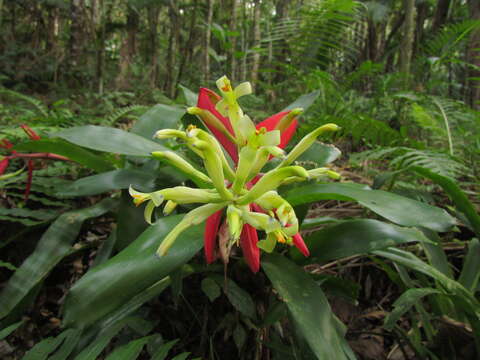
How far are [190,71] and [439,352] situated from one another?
494cm

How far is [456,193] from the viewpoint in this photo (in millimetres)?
887

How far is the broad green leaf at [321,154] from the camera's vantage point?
0.90 meters

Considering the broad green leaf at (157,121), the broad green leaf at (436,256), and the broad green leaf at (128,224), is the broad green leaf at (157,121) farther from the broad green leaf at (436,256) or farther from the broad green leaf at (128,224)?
the broad green leaf at (436,256)

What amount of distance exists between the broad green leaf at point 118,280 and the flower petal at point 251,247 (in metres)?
0.12

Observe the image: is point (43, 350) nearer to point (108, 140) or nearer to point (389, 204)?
point (108, 140)

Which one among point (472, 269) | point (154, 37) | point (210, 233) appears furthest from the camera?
point (154, 37)

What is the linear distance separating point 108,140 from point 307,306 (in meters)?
0.65

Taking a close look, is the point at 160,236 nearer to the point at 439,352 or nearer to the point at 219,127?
the point at 219,127

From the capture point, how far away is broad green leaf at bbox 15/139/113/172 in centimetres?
87

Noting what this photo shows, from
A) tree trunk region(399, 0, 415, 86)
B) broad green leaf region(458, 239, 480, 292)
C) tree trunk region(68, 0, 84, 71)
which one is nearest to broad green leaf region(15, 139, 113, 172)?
broad green leaf region(458, 239, 480, 292)

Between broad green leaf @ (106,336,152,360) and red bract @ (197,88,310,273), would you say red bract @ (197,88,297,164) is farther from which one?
broad green leaf @ (106,336,152,360)

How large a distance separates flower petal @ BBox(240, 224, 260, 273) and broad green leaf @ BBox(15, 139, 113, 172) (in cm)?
63

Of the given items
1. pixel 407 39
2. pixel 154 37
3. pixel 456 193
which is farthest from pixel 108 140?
pixel 154 37

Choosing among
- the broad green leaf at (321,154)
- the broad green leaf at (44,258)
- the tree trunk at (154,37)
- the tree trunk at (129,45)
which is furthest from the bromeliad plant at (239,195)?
the tree trunk at (129,45)
